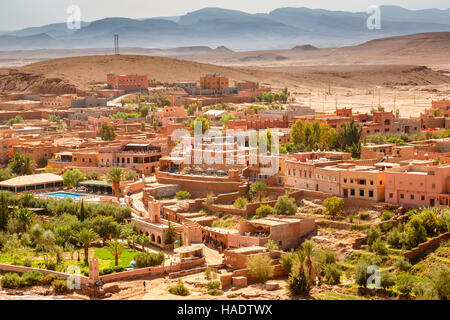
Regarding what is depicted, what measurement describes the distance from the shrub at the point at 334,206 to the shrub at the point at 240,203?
3.26m

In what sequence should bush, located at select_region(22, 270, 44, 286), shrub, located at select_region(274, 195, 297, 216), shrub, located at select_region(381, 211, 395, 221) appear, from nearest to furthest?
1. bush, located at select_region(22, 270, 44, 286)
2. shrub, located at select_region(381, 211, 395, 221)
3. shrub, located at select_region(274, 195, 297, 216)

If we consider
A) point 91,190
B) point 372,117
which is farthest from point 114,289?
point 372,117

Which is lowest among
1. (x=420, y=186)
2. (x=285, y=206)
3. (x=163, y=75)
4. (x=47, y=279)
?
(x=47, y=279)

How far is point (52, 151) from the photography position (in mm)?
42406

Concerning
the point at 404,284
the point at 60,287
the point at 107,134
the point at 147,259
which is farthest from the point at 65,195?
the point at 404,284

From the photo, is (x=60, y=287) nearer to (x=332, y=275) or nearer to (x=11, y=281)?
(x=11, y=281)

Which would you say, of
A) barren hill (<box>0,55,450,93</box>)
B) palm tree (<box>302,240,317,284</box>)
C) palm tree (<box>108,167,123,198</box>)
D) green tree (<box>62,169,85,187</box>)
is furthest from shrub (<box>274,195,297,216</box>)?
barren hill (<box>0,55,450,93</box>)

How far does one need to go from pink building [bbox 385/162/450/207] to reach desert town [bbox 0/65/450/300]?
0.12ft

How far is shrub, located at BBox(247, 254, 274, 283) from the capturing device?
2116 centimetres

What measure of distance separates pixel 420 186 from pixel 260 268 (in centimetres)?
680

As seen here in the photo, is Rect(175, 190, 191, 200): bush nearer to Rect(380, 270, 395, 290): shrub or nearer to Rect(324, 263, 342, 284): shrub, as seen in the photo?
Rect(324, 263, 342, 284): shrub

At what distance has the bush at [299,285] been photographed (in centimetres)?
1984

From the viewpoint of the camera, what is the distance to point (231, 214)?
28250 mm

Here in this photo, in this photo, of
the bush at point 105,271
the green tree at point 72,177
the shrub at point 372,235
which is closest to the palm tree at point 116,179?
the green tree at point 72,177
